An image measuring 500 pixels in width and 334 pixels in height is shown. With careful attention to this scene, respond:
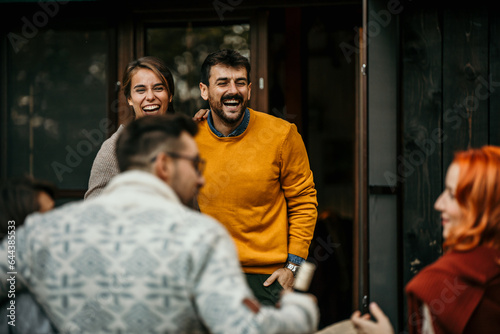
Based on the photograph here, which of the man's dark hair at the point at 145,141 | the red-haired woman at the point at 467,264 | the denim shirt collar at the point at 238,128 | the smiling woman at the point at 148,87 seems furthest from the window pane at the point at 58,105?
the red-haired woman at the point at 467,264

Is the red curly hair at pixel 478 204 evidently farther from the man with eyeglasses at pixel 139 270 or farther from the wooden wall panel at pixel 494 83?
the wooden wall panel at pixel 494 83

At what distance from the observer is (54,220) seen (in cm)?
185

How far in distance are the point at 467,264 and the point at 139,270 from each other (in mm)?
1249

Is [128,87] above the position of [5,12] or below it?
below

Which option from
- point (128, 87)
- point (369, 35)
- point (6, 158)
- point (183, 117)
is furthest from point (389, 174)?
point (6, 158)

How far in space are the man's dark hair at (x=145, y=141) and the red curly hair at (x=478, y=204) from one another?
1148 mm

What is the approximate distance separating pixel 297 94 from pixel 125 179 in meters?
3.85

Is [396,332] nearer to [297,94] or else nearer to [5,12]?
[297,94]

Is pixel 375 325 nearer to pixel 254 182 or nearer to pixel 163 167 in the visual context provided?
pixel 163 167

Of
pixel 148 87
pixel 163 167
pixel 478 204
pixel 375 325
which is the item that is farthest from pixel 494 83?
pixel 163 167

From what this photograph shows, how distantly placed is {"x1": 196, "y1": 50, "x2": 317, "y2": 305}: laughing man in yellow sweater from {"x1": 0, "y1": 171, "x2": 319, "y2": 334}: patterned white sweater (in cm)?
161

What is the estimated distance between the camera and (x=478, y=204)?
6.97ft

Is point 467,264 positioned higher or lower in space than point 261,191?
lower

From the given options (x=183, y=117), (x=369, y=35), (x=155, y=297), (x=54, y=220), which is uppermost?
(x=369, y=35)
